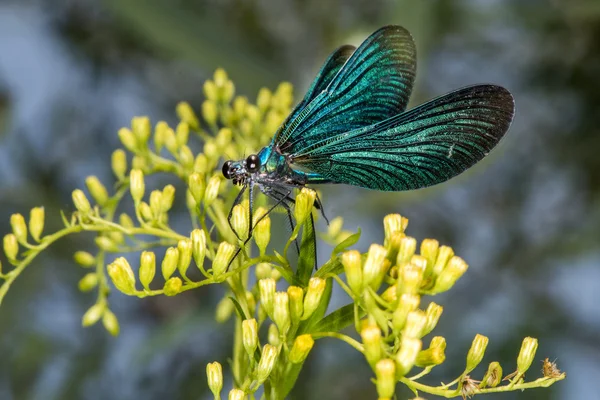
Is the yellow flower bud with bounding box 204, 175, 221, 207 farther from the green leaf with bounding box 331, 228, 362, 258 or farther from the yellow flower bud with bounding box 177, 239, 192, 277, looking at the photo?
the green leaf with bounding box 331, 228, 362, 258

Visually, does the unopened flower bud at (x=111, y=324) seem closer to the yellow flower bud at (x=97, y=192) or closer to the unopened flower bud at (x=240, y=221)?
the yellow flower bud at (x=97, y=192)

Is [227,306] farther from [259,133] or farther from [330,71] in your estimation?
[330,71]

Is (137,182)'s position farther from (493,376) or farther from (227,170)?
(493,376)

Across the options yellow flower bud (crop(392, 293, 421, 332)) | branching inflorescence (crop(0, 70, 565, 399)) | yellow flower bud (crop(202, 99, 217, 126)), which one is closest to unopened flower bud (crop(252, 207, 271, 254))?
branching inflorescence (crop(0, 70, 565, 399))

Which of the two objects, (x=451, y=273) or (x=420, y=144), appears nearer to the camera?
(x=451, y=273)

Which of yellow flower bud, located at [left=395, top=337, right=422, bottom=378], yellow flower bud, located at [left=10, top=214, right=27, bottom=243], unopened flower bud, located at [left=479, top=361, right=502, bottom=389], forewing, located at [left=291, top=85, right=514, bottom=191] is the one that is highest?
forewing, located at [left=291, top=85, right=514, bottom=191]

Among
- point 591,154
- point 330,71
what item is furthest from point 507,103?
point 591,154

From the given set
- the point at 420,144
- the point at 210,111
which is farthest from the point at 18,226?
the point at 420,144
